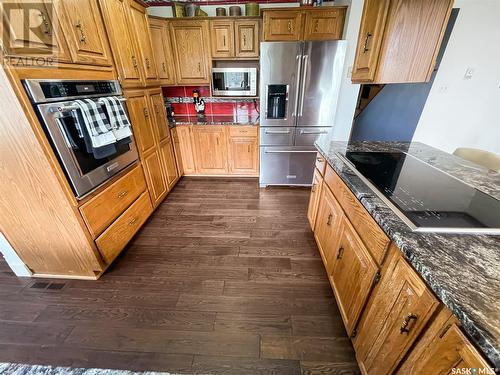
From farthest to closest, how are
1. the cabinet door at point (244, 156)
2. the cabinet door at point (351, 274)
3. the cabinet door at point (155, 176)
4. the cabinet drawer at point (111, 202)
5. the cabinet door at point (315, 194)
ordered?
the cabinet door at point (244, 156), the cabinet door at point (155, 176), the cabinet door at point (315, 194), the cabinet drawer at point (111, 202), the cabinet door at point (351, 274)

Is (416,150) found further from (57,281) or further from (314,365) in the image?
(57,281)

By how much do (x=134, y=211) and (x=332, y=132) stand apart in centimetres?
247

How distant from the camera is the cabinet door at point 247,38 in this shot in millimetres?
2619

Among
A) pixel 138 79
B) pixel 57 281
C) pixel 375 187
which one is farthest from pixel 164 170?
pixel 375 187

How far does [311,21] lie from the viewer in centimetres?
238

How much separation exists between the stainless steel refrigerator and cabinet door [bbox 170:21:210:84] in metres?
0.91

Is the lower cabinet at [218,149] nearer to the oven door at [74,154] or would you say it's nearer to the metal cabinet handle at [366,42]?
the oven door at [74,154]

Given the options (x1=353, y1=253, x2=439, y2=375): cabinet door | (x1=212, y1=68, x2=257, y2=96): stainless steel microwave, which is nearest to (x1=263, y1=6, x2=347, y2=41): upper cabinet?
(x1=212, y1=68, x2=257, y2=96): stainless steel microwave

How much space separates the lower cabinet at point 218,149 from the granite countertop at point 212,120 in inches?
2.1

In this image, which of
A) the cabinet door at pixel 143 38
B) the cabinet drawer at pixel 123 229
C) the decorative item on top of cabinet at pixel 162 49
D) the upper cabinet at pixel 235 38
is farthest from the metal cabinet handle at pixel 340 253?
the decorative item on top of cabinet at pixel 162 49

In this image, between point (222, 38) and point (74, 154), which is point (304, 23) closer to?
point (222, 38)

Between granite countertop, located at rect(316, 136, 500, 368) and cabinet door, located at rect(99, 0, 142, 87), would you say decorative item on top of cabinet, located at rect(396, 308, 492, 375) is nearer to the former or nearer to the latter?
granite countertop, located at rect(316, 136, 500, 368)

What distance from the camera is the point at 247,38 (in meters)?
2.69

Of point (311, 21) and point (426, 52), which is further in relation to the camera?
point (311, 21)
